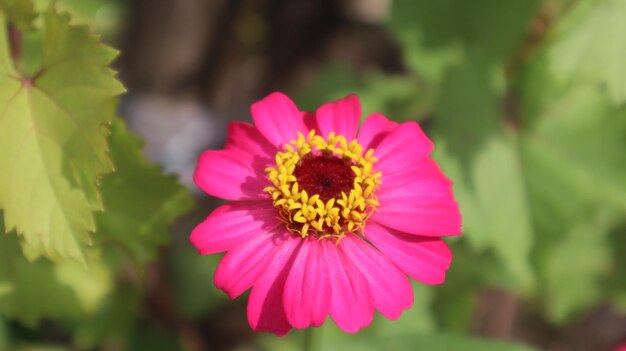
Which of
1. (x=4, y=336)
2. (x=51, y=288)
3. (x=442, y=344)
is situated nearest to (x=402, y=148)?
(x=442, y=344)

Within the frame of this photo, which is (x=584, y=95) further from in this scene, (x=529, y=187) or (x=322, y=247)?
(x=322, y=247)

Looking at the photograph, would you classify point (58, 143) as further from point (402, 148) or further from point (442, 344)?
point (442, 344)

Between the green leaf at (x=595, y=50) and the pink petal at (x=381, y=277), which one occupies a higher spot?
the green leaf at (x=595, y=50)

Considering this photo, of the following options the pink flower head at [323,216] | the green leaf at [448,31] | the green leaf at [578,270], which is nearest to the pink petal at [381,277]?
the pink flower head at [323,216]

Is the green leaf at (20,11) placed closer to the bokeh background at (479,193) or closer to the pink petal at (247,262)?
the bokeh background at (479,193)

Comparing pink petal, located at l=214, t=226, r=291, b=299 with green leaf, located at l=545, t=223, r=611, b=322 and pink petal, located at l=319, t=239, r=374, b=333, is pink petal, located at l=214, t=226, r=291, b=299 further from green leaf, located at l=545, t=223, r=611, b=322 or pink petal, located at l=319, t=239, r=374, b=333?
green leaf, located at l=545, t=223, r=611, b=322
